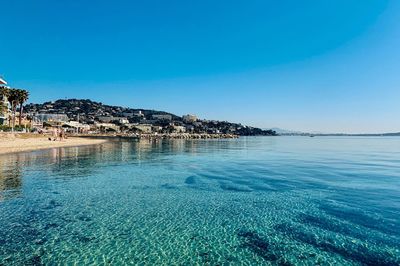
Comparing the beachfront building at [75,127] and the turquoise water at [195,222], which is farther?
the beachfront building at [75,127]

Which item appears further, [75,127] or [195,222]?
[75,127]

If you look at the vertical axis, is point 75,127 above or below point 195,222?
above

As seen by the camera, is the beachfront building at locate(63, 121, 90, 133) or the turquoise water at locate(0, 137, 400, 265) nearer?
the turquoise water at locate(0, 137, 400, 265)

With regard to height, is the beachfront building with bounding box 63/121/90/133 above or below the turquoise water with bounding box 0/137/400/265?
above

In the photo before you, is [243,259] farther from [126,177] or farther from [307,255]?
[126,177]

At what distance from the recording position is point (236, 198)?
57.3 ft

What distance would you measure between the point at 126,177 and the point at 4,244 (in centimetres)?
1445

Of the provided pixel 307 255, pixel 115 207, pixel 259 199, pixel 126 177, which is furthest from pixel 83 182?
pixel 307 255

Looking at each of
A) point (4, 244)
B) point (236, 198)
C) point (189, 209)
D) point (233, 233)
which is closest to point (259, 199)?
point (236, 198)

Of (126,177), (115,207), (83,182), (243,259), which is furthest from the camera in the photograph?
(126,177)

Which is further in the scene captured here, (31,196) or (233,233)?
(31,196)

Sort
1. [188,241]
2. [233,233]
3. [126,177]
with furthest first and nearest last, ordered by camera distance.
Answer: [126,177], [233,233], [188,241]

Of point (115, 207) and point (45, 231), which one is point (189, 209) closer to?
point (115, 207)

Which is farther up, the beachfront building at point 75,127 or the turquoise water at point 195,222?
the beachfront building at point 75,127
